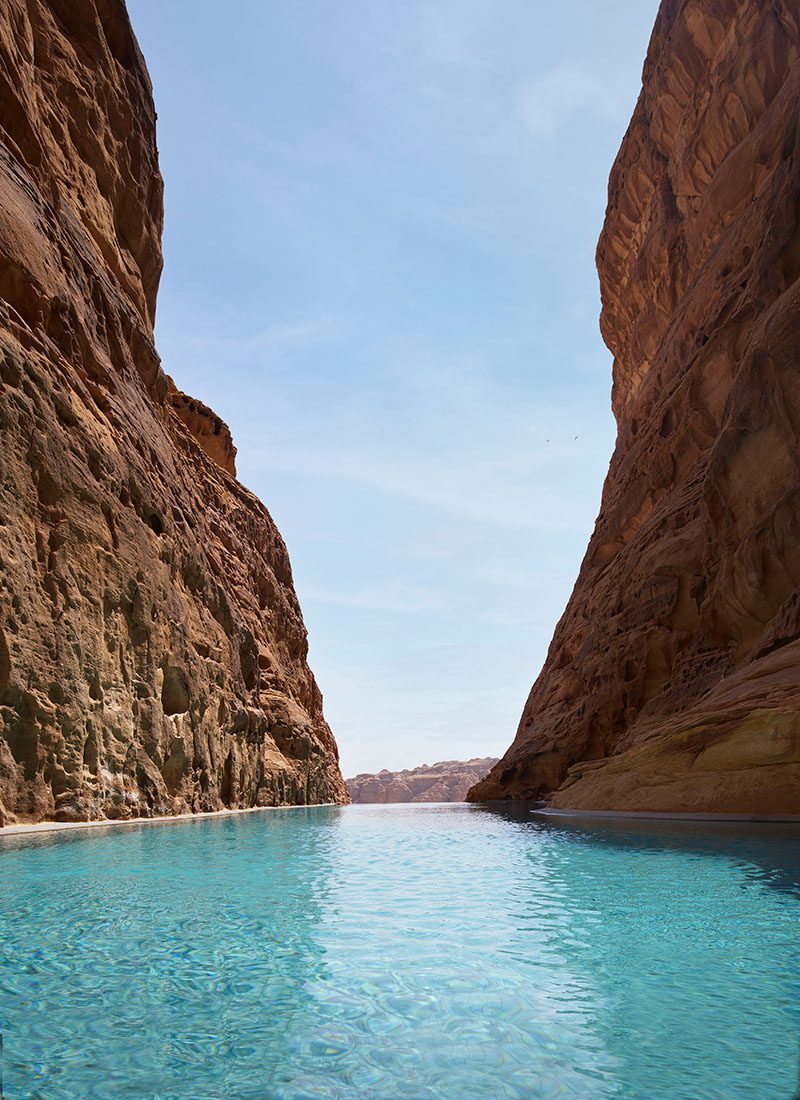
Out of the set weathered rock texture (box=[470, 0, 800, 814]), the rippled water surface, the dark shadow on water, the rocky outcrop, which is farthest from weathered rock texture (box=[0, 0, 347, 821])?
the rocky outcrop

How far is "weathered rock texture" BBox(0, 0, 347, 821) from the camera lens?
16406mm

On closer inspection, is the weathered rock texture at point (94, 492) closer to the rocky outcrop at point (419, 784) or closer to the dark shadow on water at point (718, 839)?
the dark shadow on water at point (718, 839)

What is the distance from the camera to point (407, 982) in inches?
192

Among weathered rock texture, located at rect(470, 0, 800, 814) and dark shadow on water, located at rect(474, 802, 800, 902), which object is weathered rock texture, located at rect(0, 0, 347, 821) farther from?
weathered rock texture, located at rect(470, 0, 800, 814)

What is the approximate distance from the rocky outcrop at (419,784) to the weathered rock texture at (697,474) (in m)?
103

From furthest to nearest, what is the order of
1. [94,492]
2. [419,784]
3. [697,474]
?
1. [419,784]
2. [697,474]
3. [94,492]

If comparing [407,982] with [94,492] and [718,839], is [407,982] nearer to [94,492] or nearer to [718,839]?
[718,839]

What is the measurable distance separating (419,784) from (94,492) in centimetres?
13856

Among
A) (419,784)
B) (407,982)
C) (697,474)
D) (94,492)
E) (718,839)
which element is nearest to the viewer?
(407,982)

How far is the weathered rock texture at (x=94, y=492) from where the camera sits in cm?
1641

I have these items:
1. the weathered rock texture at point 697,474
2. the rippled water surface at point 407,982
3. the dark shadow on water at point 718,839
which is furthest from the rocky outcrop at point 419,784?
the rippled water surface at point 407,982

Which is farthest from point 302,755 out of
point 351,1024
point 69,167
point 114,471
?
point 351,1024

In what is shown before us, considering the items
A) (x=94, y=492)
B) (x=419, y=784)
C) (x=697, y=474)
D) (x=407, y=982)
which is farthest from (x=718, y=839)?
(x=419, y=784)

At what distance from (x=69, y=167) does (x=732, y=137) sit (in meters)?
28.6
